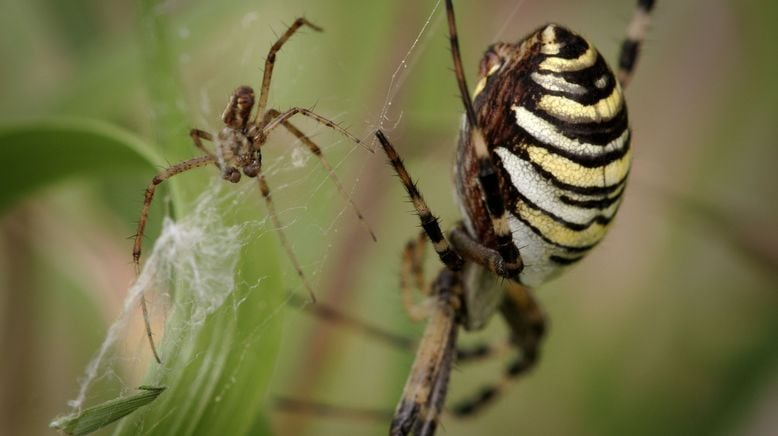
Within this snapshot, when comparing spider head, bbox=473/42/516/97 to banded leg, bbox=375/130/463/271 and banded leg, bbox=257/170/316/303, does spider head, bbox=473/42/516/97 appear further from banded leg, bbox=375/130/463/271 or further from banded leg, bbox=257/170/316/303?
banded leg, bbox=257/170/316/303

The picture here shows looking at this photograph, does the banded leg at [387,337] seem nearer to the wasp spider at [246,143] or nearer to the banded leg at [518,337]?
the banded leg at [518,337]

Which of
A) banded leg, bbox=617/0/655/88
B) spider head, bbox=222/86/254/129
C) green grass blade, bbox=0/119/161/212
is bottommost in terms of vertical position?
green grass blade, bbox=0/119/161/212

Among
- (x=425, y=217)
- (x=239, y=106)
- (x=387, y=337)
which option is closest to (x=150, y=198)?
(x=239, y=106)

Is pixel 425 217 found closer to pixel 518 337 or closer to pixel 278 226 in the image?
pixel 278 226

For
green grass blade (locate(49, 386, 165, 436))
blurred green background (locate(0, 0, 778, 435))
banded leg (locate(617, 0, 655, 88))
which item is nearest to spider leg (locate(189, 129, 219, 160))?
blurred green background (locate(0, 0, 778, 435))

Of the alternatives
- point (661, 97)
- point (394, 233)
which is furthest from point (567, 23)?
point (394, 233)

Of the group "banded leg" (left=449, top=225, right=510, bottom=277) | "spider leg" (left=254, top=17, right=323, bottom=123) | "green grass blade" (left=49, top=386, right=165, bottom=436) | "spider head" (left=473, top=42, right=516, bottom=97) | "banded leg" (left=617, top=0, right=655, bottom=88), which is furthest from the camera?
"banded leg" (left=617, top=0, right=655, bottom=88)
